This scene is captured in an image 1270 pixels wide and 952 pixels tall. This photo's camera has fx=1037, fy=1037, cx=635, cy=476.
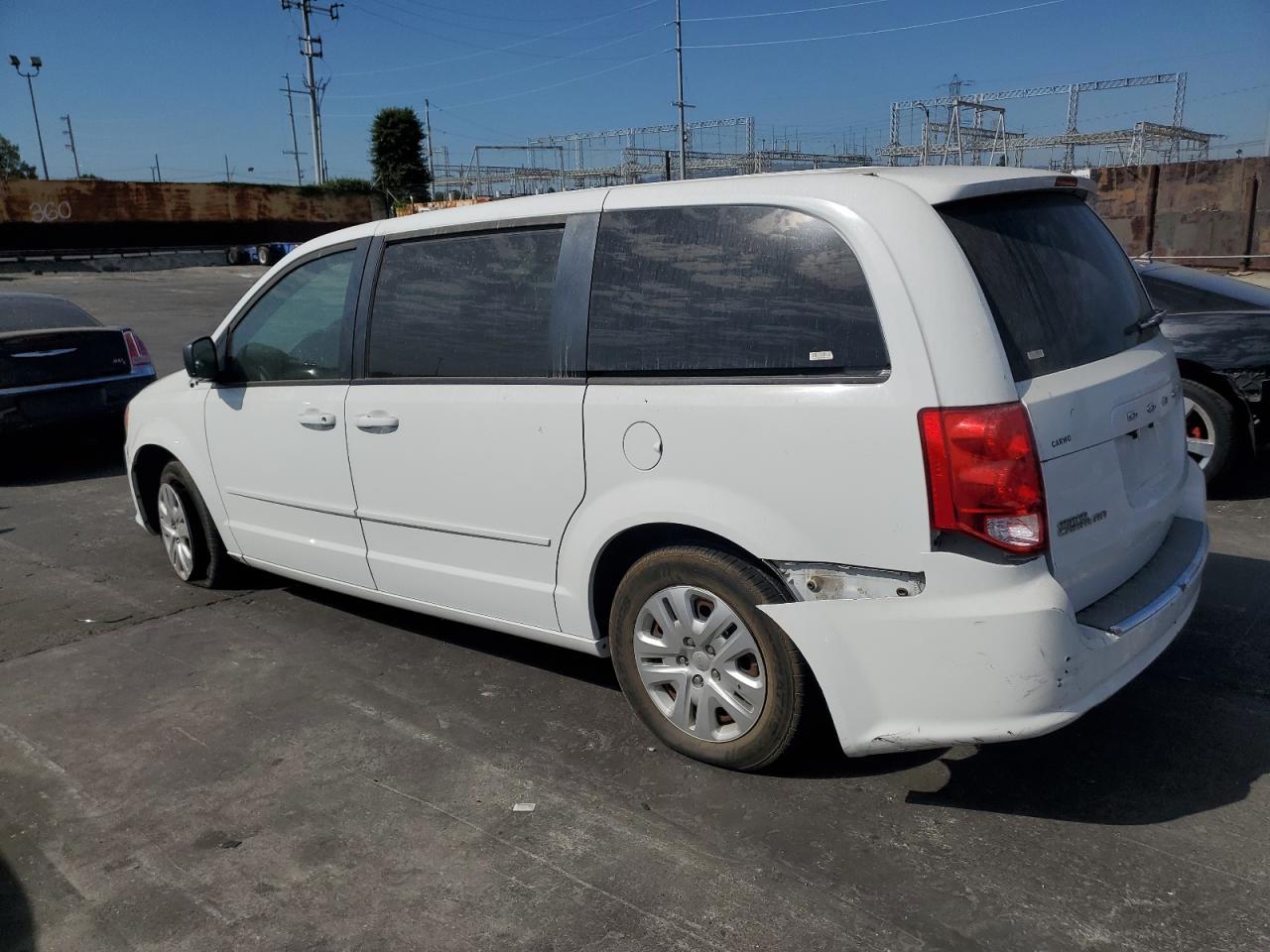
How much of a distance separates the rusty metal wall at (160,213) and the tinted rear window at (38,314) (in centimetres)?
3585

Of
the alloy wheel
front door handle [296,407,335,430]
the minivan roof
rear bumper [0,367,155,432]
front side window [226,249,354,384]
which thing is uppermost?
the minivan roof

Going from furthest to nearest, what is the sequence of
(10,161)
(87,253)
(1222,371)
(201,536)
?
(10,161)
(87,253)
(1222,371)
(201,536)

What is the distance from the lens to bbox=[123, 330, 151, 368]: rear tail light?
29.1 ft

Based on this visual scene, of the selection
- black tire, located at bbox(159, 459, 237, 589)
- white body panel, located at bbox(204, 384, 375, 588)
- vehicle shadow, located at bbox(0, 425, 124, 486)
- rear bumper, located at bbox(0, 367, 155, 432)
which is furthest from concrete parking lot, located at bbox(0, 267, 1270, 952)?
vehicle shadow, located at bbox(0, 425, 124, 486)

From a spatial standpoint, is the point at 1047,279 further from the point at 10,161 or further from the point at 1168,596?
the point at 10,161

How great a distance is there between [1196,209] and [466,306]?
77.6ft

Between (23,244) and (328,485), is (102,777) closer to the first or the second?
(328,485)

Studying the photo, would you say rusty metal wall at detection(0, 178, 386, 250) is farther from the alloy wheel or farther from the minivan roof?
the minivan roof

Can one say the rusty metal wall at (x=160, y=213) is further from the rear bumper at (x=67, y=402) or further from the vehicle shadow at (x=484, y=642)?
the vehicle shadow at (x=484, y=642)

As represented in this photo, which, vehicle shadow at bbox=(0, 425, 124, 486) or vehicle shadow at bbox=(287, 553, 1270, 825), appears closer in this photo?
vehicle shadow at bbox=(287, 553, 1270, 825)

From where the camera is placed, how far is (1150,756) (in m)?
3.37

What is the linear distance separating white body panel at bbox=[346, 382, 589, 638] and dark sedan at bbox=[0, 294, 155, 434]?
525cm

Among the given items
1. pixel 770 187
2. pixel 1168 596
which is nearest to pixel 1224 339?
pixel 1168 596

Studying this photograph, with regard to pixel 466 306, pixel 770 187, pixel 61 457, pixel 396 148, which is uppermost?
pixel 396 148
